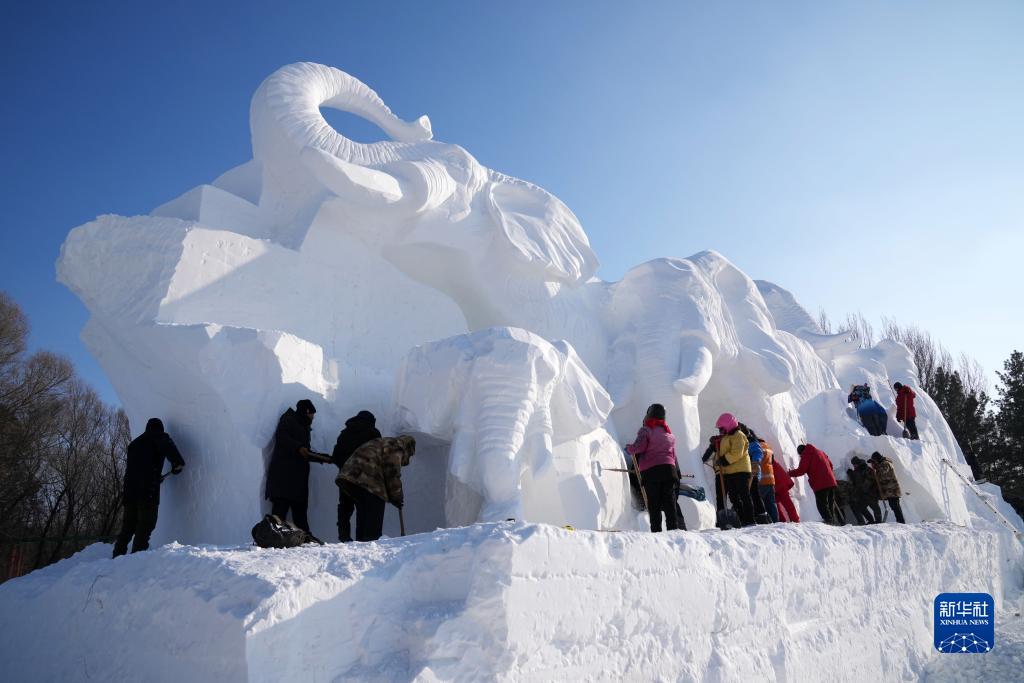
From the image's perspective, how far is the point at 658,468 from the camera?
586cm

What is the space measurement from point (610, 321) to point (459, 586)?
6.91 metres

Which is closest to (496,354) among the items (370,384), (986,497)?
(370,384)

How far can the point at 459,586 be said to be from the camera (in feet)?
A: 11.7

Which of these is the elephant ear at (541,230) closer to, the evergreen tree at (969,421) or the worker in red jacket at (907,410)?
the worker in red jacket at (907,410)

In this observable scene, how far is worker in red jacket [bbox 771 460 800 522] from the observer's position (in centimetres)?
796

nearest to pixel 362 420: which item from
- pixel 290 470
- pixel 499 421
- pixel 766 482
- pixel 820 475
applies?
pixel 290 470

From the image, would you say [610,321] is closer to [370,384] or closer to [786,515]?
[786,515]

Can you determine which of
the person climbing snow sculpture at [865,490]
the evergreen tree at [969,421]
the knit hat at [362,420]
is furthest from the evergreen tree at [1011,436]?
the knit hat at [362,420]

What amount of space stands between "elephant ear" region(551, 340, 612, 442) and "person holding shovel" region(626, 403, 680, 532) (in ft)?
3.31

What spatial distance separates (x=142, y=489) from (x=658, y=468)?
3.59 meters

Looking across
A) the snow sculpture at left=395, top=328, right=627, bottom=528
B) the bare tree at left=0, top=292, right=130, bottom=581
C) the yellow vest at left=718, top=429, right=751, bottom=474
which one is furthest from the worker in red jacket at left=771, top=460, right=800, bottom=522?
the bare tree at left=0, top=292, right=130, bottom=581

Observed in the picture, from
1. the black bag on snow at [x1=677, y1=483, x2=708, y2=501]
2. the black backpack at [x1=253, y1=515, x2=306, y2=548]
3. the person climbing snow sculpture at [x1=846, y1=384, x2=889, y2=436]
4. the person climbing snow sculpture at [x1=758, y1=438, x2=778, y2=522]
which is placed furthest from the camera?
the person climbing snow sculpture at [x1=846, y1=384, x2=889, y2=436]

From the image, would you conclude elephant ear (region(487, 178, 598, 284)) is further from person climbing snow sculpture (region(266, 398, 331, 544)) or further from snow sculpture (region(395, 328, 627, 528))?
person climbing snow sculpture (region(266, 398, 331, 544))

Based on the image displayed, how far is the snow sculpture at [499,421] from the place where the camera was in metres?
5.97
